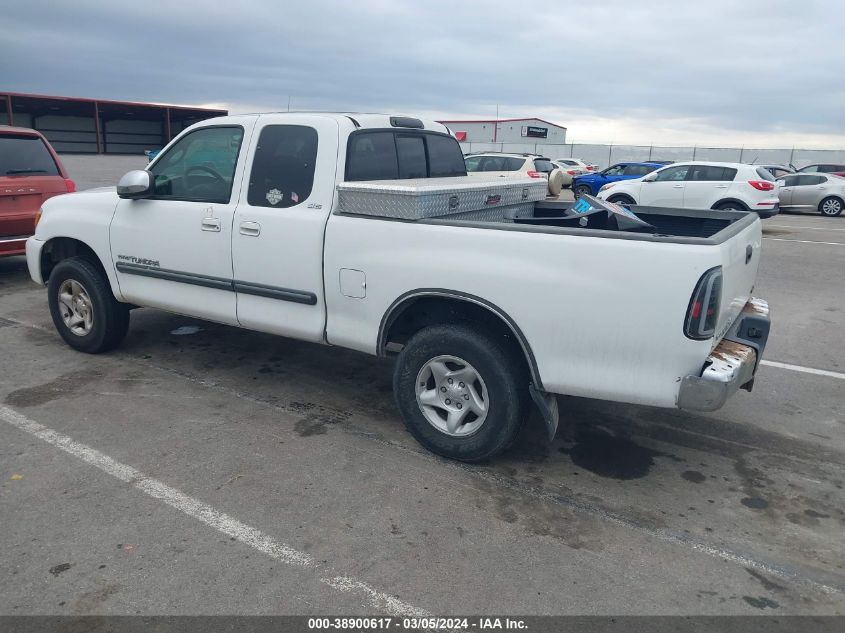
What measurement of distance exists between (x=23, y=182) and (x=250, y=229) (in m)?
5.29

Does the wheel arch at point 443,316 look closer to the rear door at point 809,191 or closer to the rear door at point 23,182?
the rear door at point 23,182

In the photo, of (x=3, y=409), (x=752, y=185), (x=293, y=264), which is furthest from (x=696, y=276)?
(x=752, y=185)

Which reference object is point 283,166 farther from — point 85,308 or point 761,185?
point 761,185

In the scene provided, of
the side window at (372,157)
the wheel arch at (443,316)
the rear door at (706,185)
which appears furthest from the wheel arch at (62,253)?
the rear door at (706,185)

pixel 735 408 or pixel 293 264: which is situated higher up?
pixel 293 264

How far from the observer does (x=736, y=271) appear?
3748mm

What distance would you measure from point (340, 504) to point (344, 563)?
523 millimetres

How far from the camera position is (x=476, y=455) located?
4000 mm

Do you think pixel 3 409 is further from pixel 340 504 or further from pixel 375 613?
pixel 375 613

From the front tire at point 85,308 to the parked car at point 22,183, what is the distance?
2.87 meters

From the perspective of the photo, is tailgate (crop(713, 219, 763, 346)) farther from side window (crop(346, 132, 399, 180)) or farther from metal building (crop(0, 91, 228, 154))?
metal building (crop(0, 91, 228, 154))

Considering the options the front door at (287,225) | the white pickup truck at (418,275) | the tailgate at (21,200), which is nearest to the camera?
the white pickup truck at (418,275)

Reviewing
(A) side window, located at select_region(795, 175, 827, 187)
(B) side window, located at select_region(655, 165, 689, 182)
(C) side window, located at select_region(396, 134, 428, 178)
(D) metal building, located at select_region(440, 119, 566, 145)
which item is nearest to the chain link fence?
(D) metal building, located at select_region(440, 119, 566, 145)

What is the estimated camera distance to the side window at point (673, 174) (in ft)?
55.7
